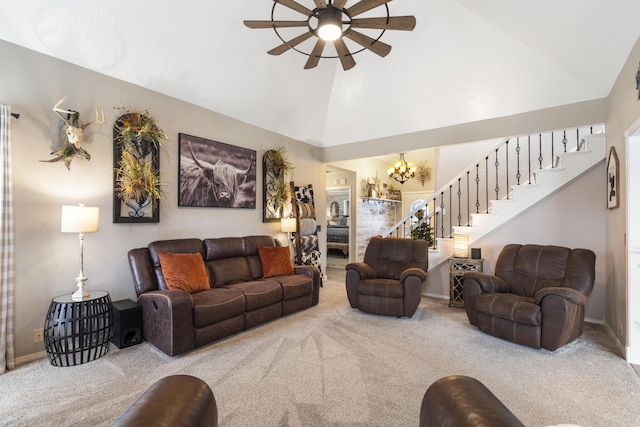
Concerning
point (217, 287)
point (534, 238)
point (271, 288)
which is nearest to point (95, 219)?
point (217, 287)

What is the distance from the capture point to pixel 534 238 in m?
4.45

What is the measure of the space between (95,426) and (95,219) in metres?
1.74

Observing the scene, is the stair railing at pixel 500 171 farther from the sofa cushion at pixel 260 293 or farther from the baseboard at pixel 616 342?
the sofa cushion at pixel 260 293

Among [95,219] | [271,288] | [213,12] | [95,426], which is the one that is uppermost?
[213,12]

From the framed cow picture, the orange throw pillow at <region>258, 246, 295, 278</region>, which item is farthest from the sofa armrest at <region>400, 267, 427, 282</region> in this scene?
the framed cow picture

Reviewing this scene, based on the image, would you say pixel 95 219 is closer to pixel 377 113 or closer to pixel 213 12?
pixel 213 12

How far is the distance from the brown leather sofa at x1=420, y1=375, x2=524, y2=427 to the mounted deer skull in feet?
12.0

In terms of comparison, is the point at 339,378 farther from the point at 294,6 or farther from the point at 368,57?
the point at 368,57

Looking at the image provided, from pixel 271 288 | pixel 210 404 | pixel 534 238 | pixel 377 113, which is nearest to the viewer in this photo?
pixel 210 404

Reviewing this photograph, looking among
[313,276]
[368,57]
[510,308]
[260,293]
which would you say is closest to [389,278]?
[313,276]

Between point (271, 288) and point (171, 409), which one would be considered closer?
point (171, 409)

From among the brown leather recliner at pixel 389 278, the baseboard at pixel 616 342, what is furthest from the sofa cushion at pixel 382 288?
the baseboard at pixel 616 342

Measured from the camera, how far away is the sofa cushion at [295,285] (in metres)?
4.07

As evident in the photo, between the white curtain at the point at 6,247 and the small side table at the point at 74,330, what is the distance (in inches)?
10.5
